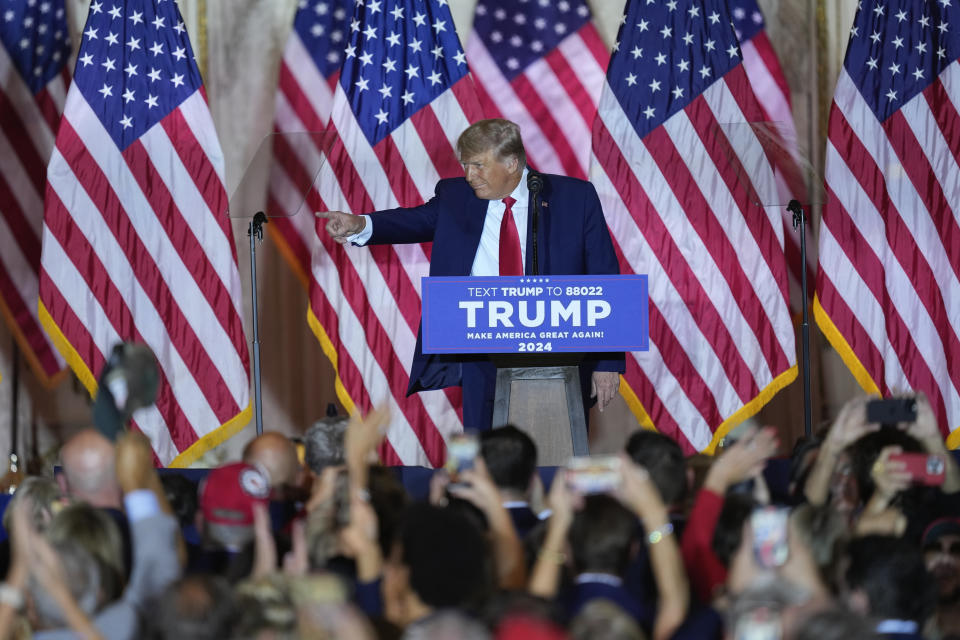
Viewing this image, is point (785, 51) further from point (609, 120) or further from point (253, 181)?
point (253, 181)

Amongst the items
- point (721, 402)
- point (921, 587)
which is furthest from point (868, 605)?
point (721, 402)

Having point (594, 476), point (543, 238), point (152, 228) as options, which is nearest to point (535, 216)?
point (543, 238)

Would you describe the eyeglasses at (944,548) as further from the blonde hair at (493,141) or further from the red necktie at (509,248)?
the blonde hair at (493,141)

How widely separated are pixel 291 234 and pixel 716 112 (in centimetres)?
264

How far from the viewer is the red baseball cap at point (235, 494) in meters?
2.91

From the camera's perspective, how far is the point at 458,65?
689 centimetres

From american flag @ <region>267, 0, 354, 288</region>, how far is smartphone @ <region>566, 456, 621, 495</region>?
526 cm

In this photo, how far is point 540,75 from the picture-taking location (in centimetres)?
793

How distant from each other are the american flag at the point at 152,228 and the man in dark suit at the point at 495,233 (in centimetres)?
189

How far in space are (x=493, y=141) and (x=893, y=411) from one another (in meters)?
1.82

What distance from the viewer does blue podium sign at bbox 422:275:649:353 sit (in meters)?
4.34

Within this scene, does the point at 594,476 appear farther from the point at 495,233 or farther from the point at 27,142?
the point at 27,142

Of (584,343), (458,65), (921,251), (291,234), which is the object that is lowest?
(584,343)

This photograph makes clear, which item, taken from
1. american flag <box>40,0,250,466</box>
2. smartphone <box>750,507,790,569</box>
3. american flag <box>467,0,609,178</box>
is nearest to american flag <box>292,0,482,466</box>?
american flag <box>40,0,250,466</box>
